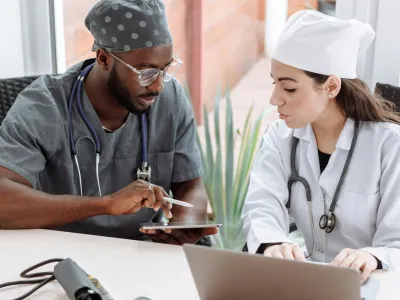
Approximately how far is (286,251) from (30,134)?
82 centimetres

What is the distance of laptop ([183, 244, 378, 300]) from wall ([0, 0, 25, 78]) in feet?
5.53

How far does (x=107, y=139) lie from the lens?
7.02 ft

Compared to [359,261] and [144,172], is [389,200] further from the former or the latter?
[144,172]

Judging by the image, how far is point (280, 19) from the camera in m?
2.83

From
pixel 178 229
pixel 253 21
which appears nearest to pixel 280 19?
pixel 253 21

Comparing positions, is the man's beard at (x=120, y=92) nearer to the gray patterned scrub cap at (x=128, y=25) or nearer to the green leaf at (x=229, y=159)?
the gray patterned scrub cap at (x=128, y=25)

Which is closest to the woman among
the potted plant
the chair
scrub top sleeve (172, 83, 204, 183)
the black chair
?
the black chair

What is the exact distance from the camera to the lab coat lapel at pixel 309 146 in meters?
2.04

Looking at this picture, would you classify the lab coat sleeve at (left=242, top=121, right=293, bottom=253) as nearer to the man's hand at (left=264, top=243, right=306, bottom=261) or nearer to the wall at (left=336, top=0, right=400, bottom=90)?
the man's hand at (left=264, top=243, right=306, bottom=261)

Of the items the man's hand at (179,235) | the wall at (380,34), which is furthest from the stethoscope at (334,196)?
the wall at (380,34)

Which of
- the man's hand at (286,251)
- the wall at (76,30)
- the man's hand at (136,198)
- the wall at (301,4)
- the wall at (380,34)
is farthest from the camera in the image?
the wall at (76,30)

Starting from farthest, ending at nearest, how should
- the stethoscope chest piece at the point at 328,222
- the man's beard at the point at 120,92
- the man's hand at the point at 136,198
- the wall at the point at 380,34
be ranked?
the wall at the point at 380,34 → the man's beard at the point at 120,92 → the stethoscope chest piece at the point at 328,222 → the man's hand at the point at 136,198

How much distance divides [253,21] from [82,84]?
1045mm

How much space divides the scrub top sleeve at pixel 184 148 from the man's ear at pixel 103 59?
0.88ft
